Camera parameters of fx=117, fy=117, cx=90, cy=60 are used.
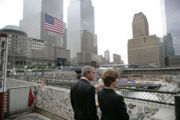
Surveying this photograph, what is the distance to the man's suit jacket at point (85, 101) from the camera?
182 cm

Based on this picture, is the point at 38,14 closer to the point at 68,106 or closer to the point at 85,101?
the point at 68,106

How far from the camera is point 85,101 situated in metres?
1.86

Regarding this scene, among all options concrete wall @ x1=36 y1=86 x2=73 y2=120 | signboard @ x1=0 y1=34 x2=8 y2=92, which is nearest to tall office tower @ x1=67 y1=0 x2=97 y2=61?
concrete wall @ x1=36 y1=86 x2=73 y2=120

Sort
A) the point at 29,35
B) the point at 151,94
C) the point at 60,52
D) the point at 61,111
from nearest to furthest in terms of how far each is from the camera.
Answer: the point at 151,94, the point at 61,111, the point at 29,35, the point at 60,52

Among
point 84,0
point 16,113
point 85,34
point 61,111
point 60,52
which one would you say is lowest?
point 16,113

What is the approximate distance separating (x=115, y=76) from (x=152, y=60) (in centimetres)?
13449

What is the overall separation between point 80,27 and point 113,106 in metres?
143

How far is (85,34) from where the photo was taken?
471ft

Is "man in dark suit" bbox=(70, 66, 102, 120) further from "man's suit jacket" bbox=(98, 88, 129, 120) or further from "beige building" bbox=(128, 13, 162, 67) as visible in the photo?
"beige building" bbox=(128, 13, 162, 67)

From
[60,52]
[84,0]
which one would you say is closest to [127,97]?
[60,52]

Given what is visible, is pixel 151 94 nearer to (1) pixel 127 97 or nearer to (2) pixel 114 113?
(1) pixel 127 97

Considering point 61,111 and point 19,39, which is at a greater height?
point 19,39

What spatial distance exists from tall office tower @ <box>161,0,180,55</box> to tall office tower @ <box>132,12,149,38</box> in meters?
30.9

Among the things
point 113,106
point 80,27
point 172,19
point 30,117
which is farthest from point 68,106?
point 172,19
